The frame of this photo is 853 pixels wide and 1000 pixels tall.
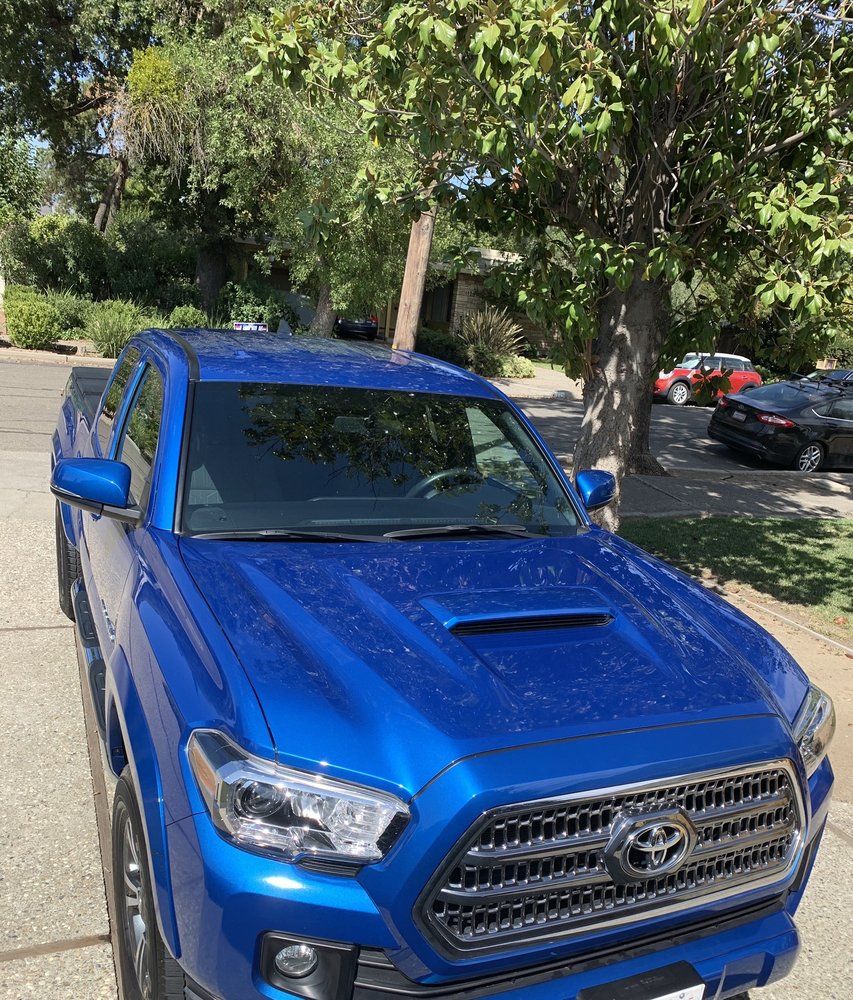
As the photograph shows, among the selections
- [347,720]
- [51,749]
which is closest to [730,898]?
[347,720]

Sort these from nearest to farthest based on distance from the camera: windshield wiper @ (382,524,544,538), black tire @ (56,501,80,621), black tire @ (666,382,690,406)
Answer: windshield wiper @ (382,524,544,538)
black tire @ (56,501,80,621)
black tire @ (666,382,690,406)

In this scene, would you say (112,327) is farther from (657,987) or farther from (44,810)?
(657,987)

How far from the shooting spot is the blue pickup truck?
1.98m

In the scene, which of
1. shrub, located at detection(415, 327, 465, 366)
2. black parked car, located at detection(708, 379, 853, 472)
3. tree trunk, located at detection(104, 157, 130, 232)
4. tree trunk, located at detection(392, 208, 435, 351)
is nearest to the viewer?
tree trunk, located at detection(392, 208, 435, 351)

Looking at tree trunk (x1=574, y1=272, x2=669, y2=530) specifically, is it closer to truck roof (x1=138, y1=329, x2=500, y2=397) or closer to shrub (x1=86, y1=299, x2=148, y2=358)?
truck roof (x1=138, y1=329, x2=500, y2=397)

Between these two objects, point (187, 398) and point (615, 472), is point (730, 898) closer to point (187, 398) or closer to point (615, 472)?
point (187, 398)

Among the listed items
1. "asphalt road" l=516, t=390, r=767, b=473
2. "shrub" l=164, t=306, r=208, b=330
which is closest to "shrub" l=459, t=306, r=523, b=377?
"asphalt road" l=516, t=390, r=767, b=473

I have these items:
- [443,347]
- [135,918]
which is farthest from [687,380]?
[135,918]

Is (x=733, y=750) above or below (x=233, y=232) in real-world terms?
below

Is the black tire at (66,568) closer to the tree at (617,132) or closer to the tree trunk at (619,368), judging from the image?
the tree at (617,132)

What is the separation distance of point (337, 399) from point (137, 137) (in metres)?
19.0

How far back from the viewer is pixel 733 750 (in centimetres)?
229

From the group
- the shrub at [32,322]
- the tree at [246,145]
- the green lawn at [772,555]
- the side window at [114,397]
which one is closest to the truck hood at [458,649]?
the side window at [114,397]

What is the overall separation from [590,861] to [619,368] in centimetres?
501
